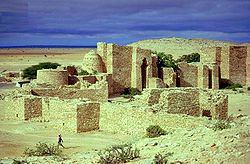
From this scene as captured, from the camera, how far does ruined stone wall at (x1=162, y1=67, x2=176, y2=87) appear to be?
35219 millimetres

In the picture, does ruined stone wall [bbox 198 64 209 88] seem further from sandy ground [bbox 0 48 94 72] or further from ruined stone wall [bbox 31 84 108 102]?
sandy ground [bbox 0 48 94 72]

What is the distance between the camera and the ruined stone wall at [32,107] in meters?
20.3

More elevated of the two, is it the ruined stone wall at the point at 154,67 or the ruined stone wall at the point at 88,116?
the ruined stone wall at the point at 154,67

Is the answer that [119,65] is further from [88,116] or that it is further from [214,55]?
[88,116]

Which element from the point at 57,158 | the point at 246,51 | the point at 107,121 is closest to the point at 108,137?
the point at 107,121

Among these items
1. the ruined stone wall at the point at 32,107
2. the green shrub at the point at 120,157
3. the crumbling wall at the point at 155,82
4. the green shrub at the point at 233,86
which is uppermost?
the crumbling wall at the point at 155,82

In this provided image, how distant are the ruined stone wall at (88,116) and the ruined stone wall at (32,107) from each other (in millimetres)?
3314

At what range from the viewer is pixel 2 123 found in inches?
791

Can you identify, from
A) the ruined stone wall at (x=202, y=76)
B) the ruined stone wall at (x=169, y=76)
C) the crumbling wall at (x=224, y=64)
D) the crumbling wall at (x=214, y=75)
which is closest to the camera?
the ruined stone wall at (x=169, y=76)

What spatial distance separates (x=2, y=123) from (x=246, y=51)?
25.3m

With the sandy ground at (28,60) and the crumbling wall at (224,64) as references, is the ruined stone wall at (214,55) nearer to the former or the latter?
the crumbling wall at (224,64)

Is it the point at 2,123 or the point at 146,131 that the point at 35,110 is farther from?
the point at 146,131

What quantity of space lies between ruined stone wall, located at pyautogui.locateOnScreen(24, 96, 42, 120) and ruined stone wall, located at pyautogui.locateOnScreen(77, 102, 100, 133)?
331 centimetres

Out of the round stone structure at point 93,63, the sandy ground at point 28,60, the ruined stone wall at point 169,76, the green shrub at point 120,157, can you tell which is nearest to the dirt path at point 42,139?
the green shrub at point 120,157
